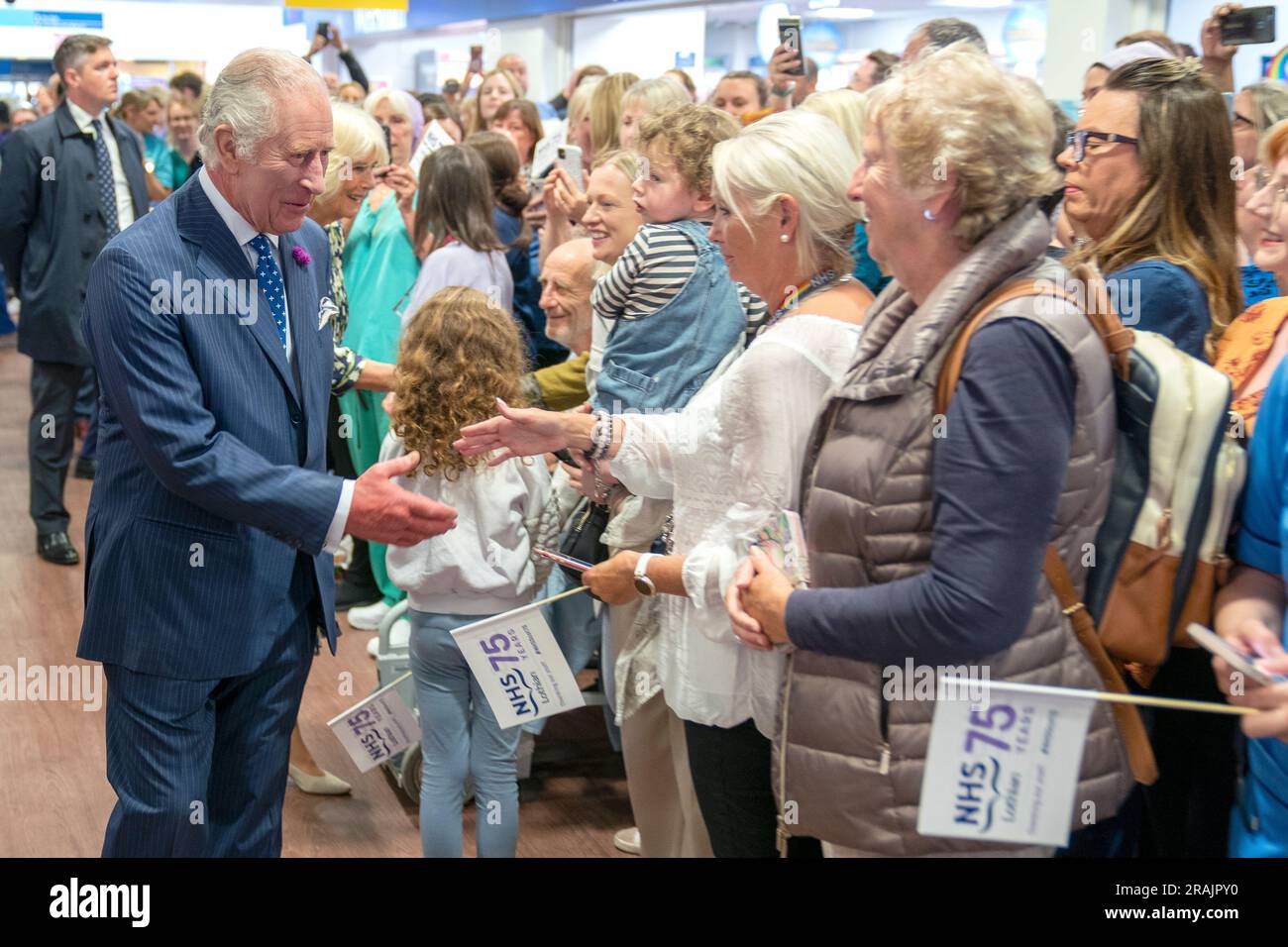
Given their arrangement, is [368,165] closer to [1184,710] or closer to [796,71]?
[796,71]

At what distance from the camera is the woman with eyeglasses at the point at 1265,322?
205 centimetres

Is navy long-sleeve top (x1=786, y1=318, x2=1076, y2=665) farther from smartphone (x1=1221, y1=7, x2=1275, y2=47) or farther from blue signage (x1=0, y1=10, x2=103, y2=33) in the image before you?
blue signage (x1=0, y1=10, x2=103, y2=33)

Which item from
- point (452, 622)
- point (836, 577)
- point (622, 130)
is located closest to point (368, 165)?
point (622, 130)

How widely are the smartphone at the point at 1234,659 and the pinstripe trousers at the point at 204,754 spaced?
152 cm

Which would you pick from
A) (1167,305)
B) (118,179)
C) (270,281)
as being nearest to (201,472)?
(270,281)

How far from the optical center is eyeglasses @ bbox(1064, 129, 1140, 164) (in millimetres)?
A: 2459

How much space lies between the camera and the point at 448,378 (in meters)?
2.88

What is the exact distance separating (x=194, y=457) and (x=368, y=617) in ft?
10.2

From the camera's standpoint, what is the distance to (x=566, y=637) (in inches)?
142

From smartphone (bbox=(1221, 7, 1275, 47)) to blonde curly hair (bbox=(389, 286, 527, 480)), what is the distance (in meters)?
2.96

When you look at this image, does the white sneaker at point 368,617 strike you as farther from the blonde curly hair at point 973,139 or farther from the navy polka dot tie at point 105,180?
the blonde curly hair at point 973,139

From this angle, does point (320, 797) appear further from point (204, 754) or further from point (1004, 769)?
point (1004, 769)

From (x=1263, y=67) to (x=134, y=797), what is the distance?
5335 mm
